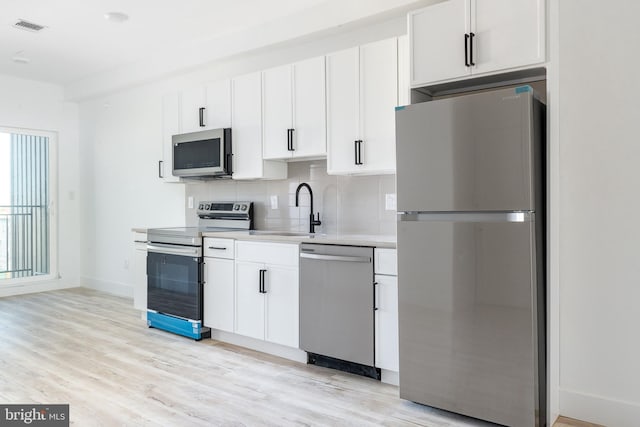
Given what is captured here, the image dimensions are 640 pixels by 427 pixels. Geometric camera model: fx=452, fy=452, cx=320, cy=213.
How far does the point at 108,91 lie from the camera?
5840 millimetres

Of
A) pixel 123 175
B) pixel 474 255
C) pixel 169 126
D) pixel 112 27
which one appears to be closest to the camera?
pixel 474 255

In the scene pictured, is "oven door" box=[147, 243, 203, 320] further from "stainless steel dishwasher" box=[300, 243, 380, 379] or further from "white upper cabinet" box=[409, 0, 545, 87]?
"white upper cabinet" box=[409, 0, 545, 87]

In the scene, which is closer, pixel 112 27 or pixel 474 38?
pixel 474 38

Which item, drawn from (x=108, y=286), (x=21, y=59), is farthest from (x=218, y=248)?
(x=21, y=59)

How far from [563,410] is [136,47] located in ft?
16.5

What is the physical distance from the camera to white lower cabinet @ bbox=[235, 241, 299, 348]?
328 cm

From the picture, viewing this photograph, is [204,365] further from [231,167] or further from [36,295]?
[36,295]

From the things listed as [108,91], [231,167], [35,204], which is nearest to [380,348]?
[231,167]

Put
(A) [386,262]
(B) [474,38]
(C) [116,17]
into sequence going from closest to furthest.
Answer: (B) [474,38] < (A) [386,262] < (C) [116,17]

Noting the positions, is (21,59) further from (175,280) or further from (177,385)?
(177,385)

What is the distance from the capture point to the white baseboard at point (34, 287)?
5.83 metres

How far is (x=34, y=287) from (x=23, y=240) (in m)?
0.65

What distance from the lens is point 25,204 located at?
610 centimetres

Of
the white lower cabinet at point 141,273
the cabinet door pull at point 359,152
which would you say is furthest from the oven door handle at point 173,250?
the cabinet door pull at point 359,152
